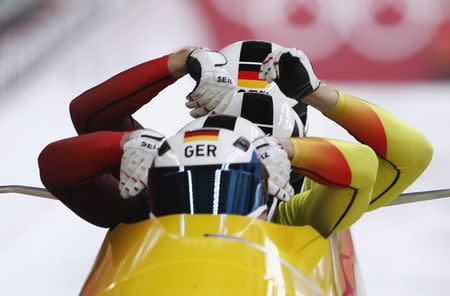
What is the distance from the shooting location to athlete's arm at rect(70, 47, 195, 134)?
2.70 metres

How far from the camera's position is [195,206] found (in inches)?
81.8

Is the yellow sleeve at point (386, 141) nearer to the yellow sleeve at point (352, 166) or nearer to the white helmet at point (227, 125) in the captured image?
the yellow sleeve at point (352, 166)

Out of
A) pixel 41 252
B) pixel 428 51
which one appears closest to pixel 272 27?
pixel 428 51

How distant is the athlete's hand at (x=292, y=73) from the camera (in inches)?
101

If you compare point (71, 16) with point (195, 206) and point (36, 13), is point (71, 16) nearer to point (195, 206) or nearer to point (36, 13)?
point (36, 13)

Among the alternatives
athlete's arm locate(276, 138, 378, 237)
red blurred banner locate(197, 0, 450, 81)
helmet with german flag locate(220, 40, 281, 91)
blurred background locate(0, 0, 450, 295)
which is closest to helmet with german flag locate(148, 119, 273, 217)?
athlete's arm locate(276, 138, 378, 237)

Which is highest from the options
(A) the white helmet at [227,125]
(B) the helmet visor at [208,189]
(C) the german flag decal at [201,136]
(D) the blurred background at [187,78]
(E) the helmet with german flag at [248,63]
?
(C) the german flag decal at [201,136]

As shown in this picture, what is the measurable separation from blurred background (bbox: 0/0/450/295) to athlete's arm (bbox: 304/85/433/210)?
833 mm

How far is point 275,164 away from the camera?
2.18 meters

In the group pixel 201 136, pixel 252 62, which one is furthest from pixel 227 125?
pixel 252 62

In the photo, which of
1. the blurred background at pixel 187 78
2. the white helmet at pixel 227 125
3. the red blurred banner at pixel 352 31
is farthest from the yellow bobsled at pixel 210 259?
the red blurred banner at pixel 352 31

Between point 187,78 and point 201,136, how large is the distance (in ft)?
8.83

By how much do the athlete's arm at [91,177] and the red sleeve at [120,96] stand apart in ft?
0.63

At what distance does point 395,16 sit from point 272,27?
62 centimetres
